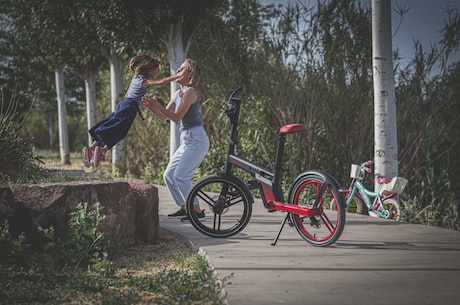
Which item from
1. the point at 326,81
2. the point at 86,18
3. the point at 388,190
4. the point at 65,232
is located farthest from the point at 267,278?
the point at 86,18

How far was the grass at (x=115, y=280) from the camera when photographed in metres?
4.00

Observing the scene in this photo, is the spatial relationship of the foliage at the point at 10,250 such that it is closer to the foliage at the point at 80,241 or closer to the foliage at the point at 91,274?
the foliage at the point at 91,274

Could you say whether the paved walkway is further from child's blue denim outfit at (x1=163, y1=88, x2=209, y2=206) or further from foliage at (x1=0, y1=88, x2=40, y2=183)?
foliage at (x1=0, y1=88, x2=40, y2=183)

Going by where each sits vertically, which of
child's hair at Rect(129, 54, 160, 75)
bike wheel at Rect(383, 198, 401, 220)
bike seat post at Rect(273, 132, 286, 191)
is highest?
child's hair at Rect(129, 54, 160, 75)

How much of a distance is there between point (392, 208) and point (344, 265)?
3.22 m

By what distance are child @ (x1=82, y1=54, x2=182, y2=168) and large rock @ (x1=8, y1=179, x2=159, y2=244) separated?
935 millimetres

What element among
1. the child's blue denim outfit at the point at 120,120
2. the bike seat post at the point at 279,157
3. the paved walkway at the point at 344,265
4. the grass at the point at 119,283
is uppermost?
the child's blue denim outfit at the point at 120,120

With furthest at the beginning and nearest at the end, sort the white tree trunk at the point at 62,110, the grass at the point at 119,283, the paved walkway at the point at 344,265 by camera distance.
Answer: the white tree trunk at the point at 62,110, the grass at the point at 119,283, the paved walkway at the point at 344,265

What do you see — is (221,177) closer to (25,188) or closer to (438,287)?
(25,188)

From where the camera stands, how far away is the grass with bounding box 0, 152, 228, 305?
4004mm

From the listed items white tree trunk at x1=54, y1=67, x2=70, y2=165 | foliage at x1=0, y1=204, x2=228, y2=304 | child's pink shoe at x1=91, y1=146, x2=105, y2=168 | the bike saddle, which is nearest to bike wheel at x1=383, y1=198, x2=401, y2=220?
the bike saddle

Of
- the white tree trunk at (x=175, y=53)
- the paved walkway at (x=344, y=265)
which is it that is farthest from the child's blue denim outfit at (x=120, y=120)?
the white tree trunk at (x=175, y=53)

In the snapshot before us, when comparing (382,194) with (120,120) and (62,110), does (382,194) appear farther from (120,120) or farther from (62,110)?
(62,110)

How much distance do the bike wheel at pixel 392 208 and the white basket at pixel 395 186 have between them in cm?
11
